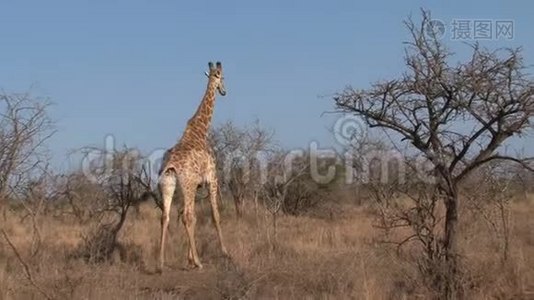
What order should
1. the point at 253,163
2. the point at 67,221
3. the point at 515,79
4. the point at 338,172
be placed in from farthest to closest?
the point at 338,172, the point at 253,163, the point at 67,221, the point at 515,79

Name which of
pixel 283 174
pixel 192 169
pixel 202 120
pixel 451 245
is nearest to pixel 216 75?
pixel 202 120

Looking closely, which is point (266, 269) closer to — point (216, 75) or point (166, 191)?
point (166, 191)

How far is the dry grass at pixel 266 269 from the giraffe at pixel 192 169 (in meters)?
0.66

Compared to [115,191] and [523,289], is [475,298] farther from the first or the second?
[115,191]

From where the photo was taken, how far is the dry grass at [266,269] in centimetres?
886

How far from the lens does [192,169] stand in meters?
13.4

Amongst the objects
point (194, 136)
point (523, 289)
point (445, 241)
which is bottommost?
point (523, 289)

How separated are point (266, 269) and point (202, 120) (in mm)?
5285

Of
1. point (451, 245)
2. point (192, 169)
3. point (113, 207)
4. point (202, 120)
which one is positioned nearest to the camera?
point (451, 245)

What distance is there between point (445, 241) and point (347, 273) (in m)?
1.73

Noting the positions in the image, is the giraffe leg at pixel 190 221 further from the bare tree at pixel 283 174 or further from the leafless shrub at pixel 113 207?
the bare tree at pixel 283 174

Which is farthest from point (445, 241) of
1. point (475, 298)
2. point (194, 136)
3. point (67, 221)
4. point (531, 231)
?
point (67, 221)

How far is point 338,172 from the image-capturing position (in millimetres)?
31641

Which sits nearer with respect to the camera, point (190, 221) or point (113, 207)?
point (190, 221)
